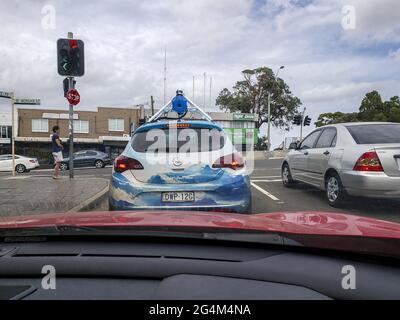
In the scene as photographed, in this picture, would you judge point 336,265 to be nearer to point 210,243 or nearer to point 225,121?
point 210,243

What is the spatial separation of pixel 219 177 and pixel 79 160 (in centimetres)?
2533

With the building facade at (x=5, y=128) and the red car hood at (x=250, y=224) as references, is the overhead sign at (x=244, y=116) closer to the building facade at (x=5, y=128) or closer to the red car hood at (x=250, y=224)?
the building facade at (x=5, y=128)

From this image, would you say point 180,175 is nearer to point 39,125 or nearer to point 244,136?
point 39,125

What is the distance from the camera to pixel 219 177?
4695mm

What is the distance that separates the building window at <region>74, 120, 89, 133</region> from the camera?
50.5 m

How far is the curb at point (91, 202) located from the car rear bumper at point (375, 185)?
4.18m

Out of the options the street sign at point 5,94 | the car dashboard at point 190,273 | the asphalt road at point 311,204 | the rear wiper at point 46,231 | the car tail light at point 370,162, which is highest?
the street sign at point 5,94

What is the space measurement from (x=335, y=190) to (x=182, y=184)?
3.30 metres

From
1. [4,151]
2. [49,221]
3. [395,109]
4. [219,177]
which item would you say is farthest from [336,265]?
[395,109]

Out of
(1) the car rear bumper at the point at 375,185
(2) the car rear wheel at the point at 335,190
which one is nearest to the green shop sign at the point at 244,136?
(2) the car rear wheel at the point at 335,190

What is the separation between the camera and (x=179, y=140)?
4.93 metres

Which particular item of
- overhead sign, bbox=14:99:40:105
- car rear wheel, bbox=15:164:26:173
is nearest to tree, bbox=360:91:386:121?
car rear wheel, bbox=15:164:26:173

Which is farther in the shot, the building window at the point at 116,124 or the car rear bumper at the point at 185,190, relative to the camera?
the building window at the point at 116,124

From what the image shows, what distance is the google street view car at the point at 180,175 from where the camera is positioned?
4648 millimetres
